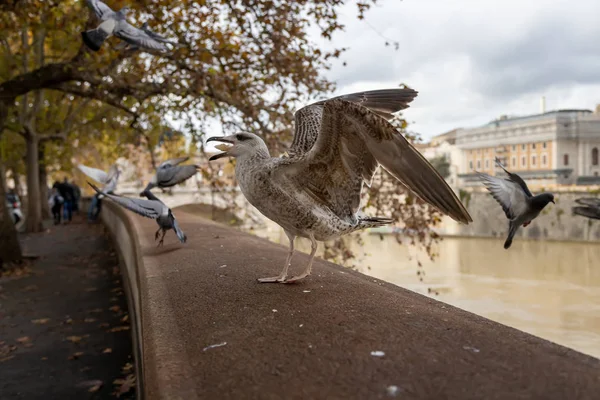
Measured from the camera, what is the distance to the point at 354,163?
2.61 metres

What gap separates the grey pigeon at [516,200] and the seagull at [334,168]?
0.64 metres

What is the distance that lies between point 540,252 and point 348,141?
92.0 ft

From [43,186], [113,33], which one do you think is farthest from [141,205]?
[43,186]

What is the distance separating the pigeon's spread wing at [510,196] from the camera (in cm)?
280

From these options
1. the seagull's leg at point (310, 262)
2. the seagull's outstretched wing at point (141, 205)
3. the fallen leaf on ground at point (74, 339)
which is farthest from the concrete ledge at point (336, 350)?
the fallen leaf on ground at point (74, 339)

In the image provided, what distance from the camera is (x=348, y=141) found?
249 centimetres

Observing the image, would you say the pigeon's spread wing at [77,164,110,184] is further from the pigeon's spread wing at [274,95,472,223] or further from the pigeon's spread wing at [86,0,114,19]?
the pigeon's spread wing at [274,95,472,223]

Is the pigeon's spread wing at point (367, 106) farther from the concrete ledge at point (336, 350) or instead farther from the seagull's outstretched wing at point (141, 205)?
the seagull's outstretched wing at point (141, 205)

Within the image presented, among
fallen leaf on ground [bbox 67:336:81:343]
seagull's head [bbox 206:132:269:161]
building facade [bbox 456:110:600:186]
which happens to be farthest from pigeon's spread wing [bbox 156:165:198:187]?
building facade [bbox 456:110:600:186]

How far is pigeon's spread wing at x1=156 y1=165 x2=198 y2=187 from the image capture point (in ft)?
16.1

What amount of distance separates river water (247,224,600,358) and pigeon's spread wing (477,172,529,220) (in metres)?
6.29

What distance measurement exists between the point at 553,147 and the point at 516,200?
134 feet

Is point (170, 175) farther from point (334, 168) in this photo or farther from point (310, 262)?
point (334, 168)

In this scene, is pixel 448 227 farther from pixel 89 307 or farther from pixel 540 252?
pixel 89 307
